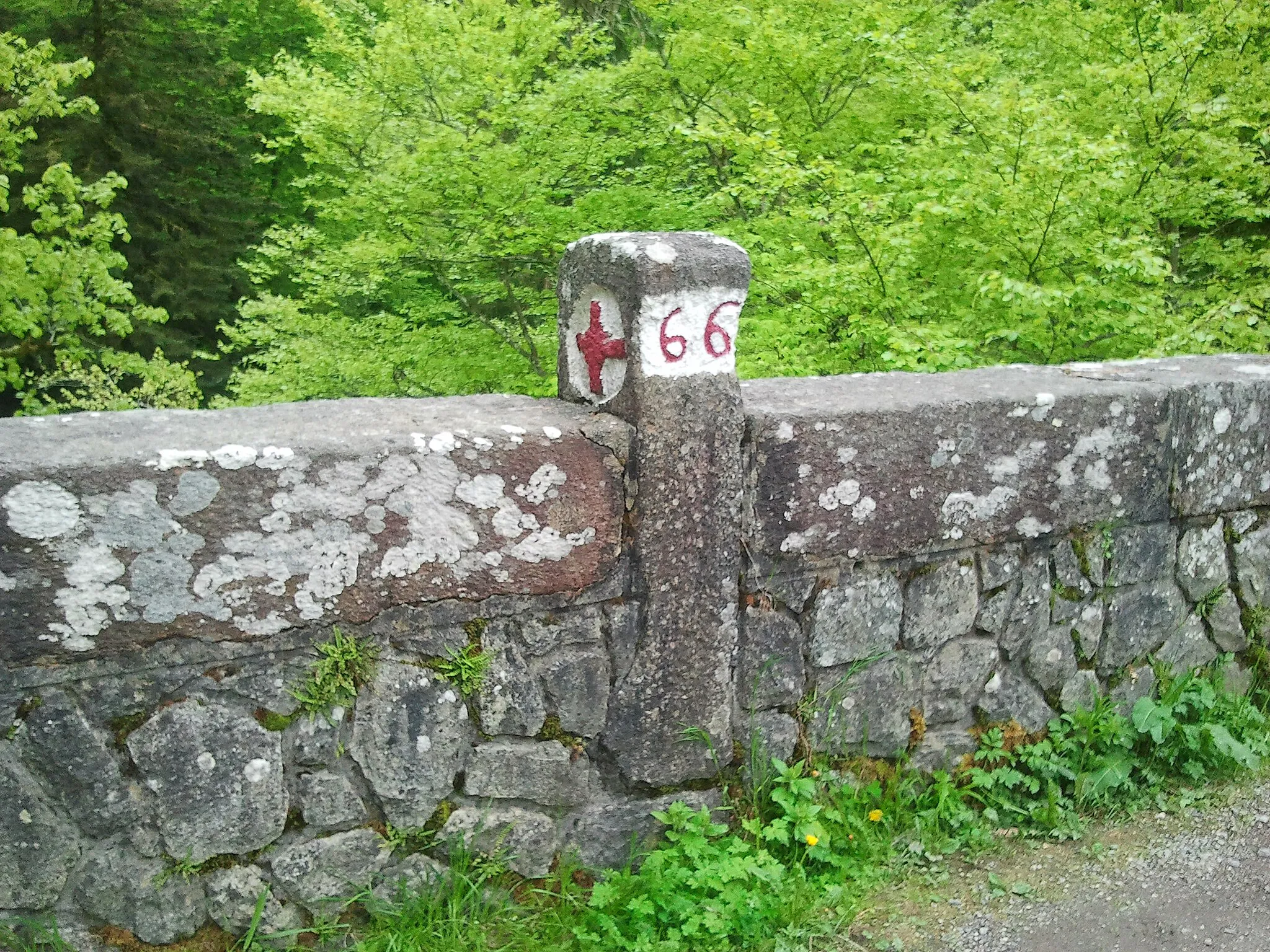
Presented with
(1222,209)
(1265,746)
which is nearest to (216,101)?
(1222,209)

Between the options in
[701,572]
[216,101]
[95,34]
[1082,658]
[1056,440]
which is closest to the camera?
[701,572]

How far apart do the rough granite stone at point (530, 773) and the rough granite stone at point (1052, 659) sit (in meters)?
1.32

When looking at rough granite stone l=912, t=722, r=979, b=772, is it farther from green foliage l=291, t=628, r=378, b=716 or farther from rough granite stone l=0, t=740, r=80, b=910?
rough granite stone l=0, t=740, r=80, b=910

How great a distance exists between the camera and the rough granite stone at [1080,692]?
8.98 feet

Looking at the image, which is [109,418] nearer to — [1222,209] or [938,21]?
[1222,209]

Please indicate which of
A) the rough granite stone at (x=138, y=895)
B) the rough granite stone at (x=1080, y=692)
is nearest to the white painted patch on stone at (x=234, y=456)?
the rough granite stone at (x=138, y=895)

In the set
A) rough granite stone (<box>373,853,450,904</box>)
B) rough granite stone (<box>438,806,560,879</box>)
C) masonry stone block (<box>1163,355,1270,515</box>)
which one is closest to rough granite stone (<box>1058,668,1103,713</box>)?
masonry stone block (<box>1163,355,1270,515</box>)

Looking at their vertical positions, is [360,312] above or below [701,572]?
above

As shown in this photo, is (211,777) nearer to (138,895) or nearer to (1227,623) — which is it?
(138,895)

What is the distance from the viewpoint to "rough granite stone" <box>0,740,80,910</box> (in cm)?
171

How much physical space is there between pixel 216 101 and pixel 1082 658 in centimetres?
1568

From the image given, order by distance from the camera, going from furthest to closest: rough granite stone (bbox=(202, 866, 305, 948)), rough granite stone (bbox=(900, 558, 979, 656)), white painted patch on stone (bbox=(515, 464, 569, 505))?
rough granite stone (bbox=(900, 558, 979, 656)), white painted patch on stone (bbox=(515, 464, 569, 505)), rough granite stone (bbox=(202, 866, 305, 948))

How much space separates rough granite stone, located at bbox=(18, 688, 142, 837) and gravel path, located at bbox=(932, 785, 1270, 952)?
5.55 ft

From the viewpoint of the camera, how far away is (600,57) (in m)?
9.66
